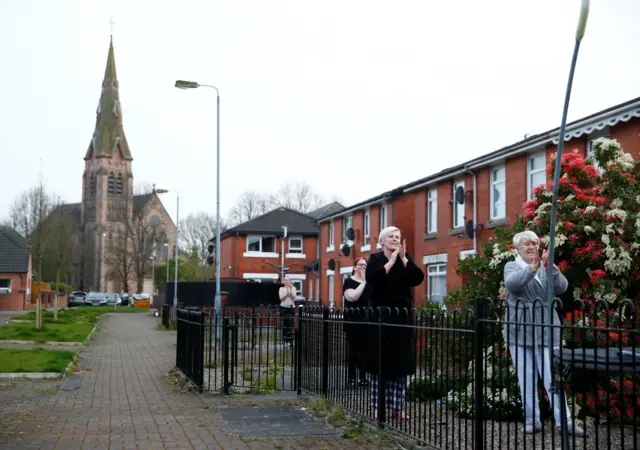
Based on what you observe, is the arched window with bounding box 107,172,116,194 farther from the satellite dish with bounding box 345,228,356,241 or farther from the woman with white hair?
the woman with white hair

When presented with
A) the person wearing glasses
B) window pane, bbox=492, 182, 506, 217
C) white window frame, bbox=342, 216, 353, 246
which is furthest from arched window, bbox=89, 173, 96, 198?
the person wearing glasses

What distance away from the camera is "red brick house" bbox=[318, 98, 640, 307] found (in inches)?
651

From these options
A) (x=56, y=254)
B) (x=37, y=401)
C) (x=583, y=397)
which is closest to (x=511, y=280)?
(x=583, y=397)

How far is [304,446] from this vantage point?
7.18m

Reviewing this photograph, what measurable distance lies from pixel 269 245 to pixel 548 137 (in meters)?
37.2

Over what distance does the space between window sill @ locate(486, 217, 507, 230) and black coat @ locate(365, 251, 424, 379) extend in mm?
14065

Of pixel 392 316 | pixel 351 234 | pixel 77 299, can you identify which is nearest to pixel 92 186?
pixel 77 299

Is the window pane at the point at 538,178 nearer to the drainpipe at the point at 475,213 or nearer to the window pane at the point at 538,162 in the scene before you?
the window pane at the point at 538,162

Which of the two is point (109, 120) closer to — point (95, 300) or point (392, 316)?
point (95, 300)

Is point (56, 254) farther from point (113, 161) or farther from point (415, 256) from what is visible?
point (415, 256)

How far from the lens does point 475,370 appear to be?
6.02 m

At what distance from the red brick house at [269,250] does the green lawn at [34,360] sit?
3579cm

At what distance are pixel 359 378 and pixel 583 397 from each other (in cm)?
267

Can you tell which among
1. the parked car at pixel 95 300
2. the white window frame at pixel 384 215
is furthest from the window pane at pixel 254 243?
the parked car at pixel 95 300
